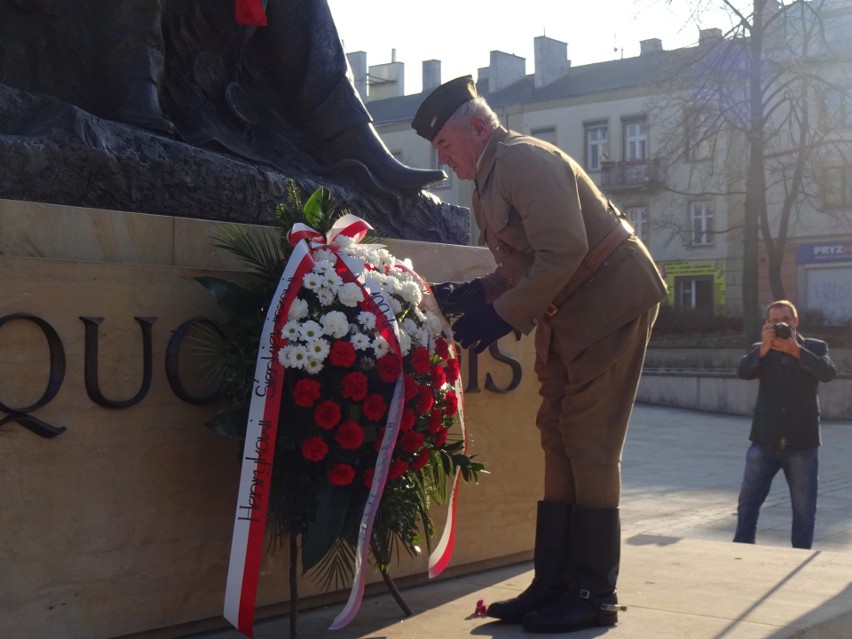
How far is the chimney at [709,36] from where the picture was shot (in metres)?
21.4

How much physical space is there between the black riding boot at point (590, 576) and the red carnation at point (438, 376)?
2.05ft

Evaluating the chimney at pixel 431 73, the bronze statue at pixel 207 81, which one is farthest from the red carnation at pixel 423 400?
the chimney at pixel 431 73

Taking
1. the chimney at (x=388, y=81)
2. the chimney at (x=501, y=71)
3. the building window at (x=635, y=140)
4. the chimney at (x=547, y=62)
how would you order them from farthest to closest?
1. the chimney at (x=388, y=81)
2. the chimney at (x=501, y=71)
3. the chimney at (x=547, y=62)
4. the building window at (x=635, y=140)

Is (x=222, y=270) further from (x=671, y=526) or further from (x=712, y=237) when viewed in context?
(x=712, y=237)

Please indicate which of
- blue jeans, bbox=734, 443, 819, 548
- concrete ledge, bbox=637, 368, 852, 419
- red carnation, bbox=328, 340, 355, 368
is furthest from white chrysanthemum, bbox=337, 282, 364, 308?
concrete ledge, bbox=637, 368, 852, 419

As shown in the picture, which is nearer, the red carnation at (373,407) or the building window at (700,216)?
the red carnation at (373,407)

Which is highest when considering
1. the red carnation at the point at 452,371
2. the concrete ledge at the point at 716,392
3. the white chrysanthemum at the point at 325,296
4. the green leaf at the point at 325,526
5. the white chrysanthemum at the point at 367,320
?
the white chrysanthemum at the point at 325,296

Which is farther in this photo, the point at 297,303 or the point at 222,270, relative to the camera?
the point at 222,270

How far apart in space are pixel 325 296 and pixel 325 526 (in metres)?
0.63

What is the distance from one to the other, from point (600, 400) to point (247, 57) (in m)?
2.39

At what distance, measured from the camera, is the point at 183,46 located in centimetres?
498

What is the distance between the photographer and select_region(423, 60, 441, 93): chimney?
53025 millimetres

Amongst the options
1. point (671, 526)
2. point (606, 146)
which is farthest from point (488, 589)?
point (606, 146)

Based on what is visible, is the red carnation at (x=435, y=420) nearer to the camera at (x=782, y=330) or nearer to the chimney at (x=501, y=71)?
the camera at (x=782, y=330)
